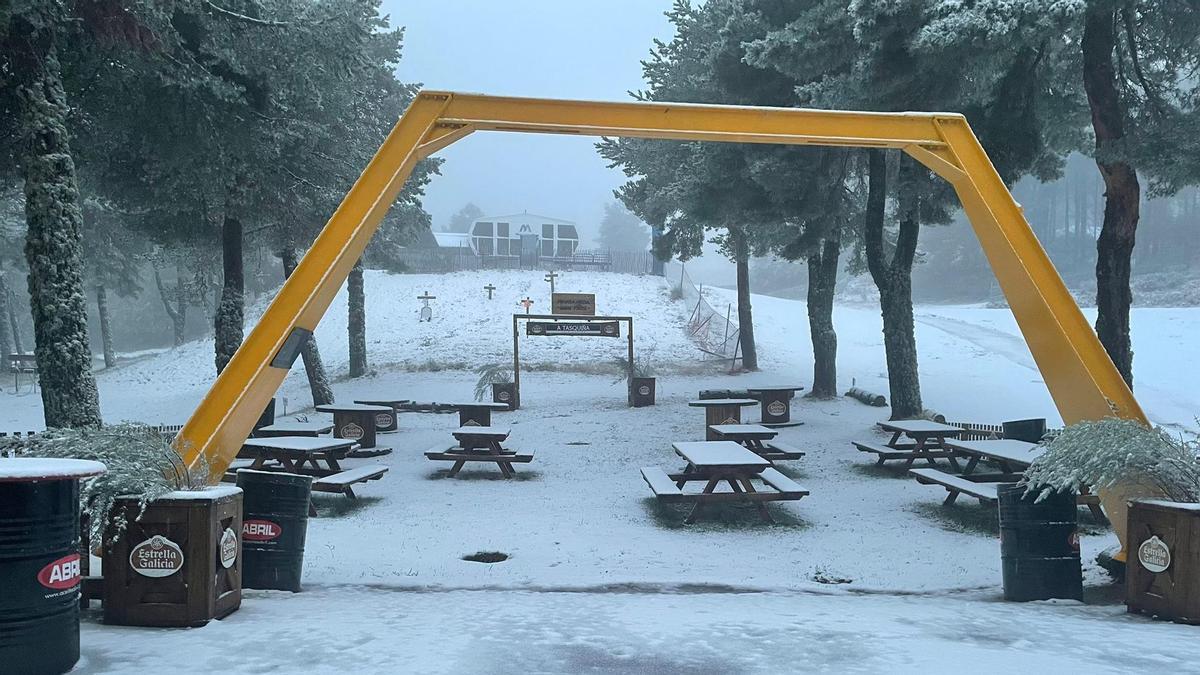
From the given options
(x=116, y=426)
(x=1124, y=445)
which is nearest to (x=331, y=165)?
(x=116, y=426)

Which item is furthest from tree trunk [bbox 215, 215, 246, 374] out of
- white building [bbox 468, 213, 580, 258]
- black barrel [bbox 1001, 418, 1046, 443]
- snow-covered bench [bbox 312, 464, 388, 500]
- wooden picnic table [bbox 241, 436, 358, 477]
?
white building [bbox 468, 213, 580, 258]

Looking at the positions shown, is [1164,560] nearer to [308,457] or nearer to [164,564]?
[164,564]

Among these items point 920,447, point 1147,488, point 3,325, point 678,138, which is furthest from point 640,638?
point 3,325

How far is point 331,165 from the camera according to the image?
15180mm

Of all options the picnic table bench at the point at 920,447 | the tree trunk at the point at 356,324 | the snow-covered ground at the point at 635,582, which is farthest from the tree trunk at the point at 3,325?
the picnic table bench at the point at 920,447

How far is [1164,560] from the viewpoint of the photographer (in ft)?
17.6

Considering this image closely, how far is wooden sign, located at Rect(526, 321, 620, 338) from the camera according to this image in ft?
71.3

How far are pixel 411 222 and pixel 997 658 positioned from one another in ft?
73.2

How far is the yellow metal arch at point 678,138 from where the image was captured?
6.87m

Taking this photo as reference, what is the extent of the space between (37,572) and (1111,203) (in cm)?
1248

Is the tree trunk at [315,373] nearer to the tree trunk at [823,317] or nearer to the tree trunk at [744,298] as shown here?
the tree trunk at [823,317]

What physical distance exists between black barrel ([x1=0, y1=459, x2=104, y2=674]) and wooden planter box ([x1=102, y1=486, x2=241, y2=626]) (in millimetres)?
770

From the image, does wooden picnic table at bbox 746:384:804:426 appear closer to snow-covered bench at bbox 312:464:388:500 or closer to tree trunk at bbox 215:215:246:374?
snow-covered bench at bbox 312:464:388:500

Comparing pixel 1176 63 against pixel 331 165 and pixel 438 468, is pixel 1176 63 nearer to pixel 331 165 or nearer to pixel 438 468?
pixel 438 468
